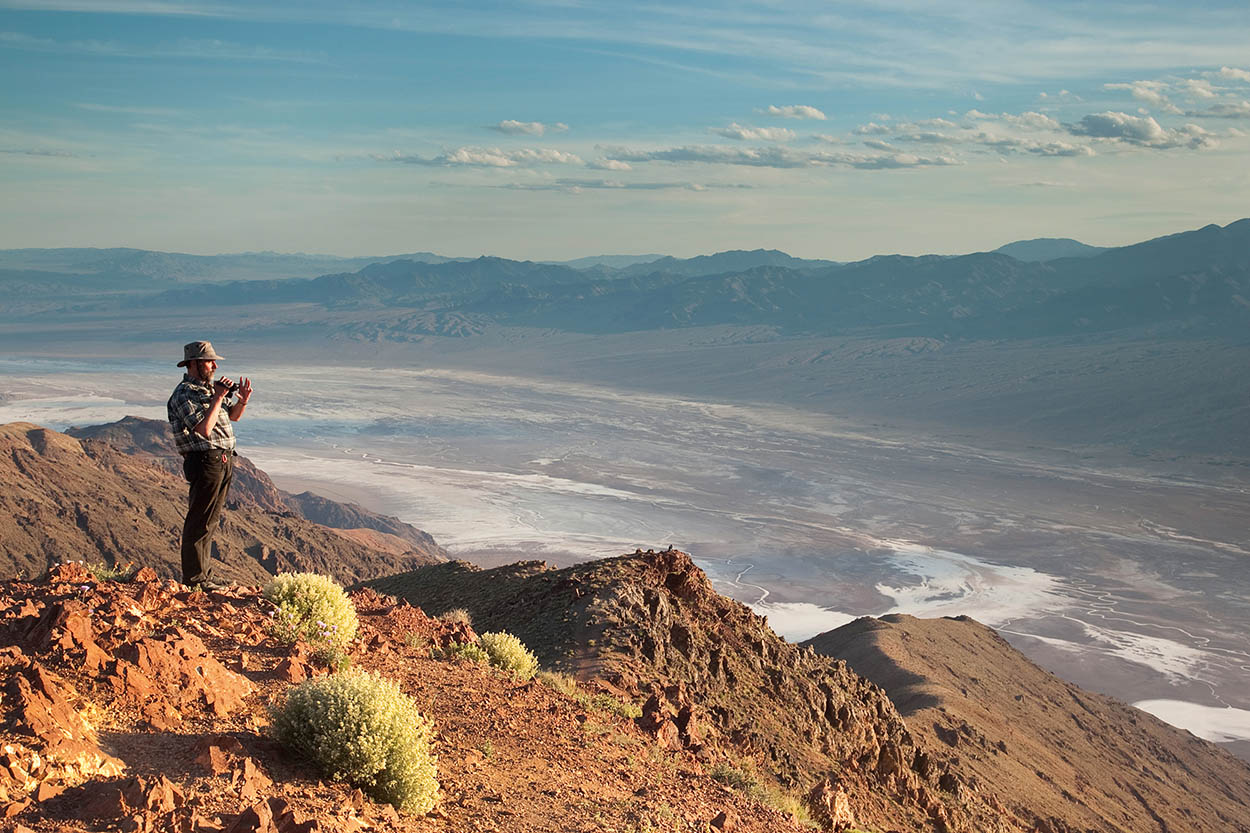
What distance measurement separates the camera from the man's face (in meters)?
7.38

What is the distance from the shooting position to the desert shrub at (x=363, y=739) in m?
5.18

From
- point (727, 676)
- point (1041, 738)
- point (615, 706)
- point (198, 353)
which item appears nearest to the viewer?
point (198, 353)

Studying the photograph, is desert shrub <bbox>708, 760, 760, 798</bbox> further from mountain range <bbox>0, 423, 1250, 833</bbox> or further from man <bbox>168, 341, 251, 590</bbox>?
man <bbox>168, 341, 251, 590</bbox>

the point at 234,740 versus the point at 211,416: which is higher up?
the point at 211,416

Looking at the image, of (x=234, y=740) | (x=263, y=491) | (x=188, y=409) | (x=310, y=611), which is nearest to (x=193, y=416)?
(x=188, y=409)

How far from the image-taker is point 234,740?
518cm


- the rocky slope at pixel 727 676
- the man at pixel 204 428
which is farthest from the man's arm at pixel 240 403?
the rocky slope at pixel 727 676

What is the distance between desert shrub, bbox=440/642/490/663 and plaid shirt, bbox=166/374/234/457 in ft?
7.76

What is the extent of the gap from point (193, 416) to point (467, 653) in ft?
9.22

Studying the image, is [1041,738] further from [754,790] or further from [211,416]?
[211,416]

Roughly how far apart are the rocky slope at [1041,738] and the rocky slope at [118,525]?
738 inches

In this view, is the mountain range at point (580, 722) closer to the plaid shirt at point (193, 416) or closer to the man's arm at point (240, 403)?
the plaid shirt at point (193, 416)

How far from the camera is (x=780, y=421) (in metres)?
127

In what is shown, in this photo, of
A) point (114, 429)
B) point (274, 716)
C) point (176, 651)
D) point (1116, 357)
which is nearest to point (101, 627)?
point (176, 651)
